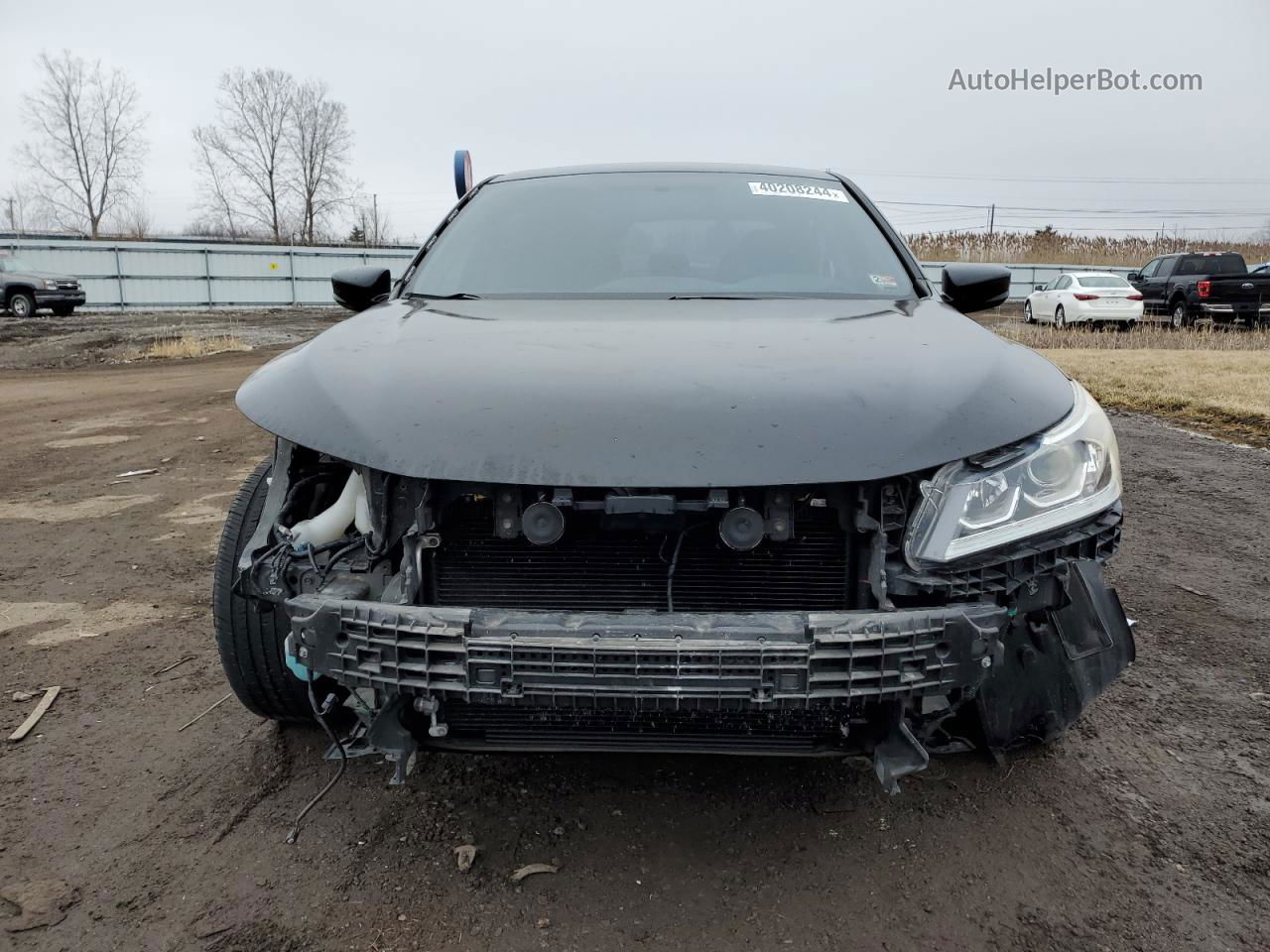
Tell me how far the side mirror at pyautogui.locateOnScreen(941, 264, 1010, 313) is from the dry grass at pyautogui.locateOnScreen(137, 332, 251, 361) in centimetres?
1358

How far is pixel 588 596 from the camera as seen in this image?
180 cm

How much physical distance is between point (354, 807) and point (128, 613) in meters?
1.73

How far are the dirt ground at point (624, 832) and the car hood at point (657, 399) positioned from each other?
0.90 m

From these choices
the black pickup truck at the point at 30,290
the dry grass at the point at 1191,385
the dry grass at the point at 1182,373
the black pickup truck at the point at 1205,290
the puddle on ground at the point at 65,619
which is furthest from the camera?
the black pickup truck at the point at 30,290

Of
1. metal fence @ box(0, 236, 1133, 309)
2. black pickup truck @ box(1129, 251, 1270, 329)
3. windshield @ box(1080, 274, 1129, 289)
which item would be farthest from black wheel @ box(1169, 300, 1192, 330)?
metal fence @ box(0, 236, 1133, 309)

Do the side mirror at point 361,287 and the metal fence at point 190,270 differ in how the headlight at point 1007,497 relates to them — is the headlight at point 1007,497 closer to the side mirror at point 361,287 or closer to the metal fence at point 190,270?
the side mirror at point 361,287

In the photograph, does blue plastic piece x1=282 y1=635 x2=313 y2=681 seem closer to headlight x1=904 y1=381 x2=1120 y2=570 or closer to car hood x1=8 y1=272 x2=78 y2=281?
headlight x1=904 y1=381 x2=1120 y2=570

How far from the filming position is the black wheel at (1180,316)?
18.5 metres

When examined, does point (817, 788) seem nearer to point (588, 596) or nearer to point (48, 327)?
point (588, 596)

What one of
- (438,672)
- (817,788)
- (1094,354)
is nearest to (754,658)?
(438,672)

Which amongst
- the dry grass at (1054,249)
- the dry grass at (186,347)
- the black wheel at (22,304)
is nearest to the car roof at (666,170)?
the dry grass at (186,347)

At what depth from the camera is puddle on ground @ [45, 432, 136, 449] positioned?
6781 mm

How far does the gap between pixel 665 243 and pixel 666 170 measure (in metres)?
0.51

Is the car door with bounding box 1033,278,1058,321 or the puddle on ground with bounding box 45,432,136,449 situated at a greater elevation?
the car door with bounding box 1033,278,1058,321
